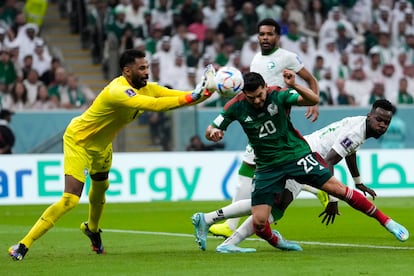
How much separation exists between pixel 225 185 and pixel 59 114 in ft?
11.6

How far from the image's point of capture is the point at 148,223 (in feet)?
56.7

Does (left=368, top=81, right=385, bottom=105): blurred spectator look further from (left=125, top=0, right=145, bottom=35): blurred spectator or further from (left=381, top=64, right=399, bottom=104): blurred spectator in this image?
(left=125, top=0, right=145, bottom=35): blurred spectator

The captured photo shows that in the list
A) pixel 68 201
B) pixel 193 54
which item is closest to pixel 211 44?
pixel 193 54

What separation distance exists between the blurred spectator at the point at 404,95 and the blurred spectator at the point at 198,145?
182 inches

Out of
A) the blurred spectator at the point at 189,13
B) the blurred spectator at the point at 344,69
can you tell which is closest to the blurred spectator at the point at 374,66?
→ the blurred spectator at the point at 344,69

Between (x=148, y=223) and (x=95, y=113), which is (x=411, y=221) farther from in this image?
(x=95, y=113)

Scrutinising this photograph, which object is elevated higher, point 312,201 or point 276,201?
point 276,201

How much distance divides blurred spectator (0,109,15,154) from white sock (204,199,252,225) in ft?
34.0

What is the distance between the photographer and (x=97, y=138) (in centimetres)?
1246

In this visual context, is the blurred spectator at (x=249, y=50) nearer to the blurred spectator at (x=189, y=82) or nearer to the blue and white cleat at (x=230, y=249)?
the blurred spectator at (x=189, y=82)

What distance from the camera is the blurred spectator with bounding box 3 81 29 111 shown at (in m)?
23.5

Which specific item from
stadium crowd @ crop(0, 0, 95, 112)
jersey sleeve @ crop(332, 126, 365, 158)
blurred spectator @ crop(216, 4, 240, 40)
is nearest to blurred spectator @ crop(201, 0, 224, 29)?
blurred spectator @ crop(216, 4, 240, 40)

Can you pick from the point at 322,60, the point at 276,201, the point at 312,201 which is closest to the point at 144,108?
the point at 276,201

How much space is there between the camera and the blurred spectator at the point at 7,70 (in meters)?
24.0
